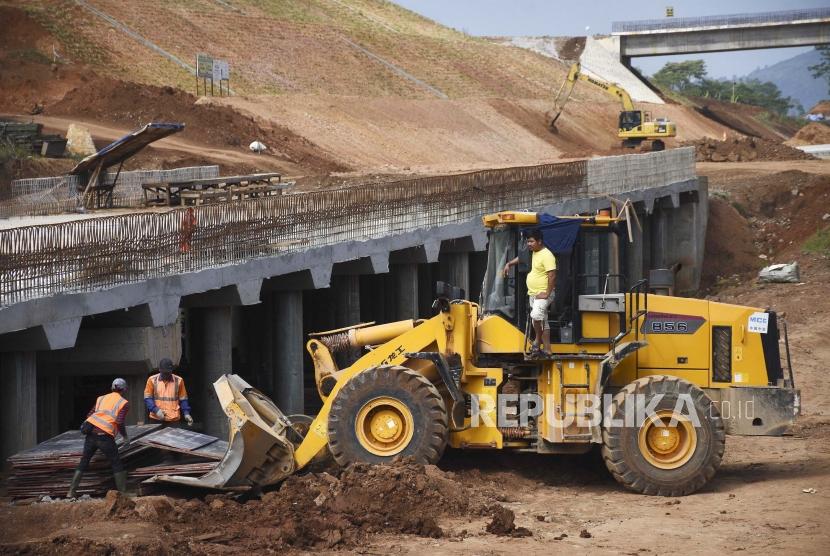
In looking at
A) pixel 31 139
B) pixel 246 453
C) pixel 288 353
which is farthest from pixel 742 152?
pixel 246 453

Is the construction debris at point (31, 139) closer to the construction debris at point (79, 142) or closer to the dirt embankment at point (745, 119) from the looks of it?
the construction debris at point (79, 142)

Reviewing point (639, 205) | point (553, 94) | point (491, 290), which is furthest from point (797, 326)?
point (553, 94)

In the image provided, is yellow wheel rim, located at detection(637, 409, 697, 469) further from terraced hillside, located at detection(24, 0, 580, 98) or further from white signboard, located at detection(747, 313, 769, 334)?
terraced hillside, located at detection(24, 0, 580, 98)

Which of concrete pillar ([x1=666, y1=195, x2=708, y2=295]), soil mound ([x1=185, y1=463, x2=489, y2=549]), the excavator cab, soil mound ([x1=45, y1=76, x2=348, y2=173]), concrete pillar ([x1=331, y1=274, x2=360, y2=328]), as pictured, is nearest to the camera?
soil mound ([x1=185, y1=463, x2=489, y2=549])

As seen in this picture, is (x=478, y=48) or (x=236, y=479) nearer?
(x=236, y=479)

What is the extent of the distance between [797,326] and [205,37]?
44.6 m

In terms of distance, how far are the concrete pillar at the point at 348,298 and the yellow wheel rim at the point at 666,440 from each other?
963 cm

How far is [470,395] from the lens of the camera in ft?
50.9

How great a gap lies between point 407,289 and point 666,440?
1136 cm

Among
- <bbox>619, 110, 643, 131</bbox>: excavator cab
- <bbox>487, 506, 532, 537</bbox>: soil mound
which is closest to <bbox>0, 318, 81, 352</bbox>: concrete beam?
<bbox>487, 506, 532, 537</bbox>: soil mound

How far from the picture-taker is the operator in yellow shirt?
14.9m

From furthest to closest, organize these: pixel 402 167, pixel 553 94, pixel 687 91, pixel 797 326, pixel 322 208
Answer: pixel 687 91 < pixel 553 94 < pixel 402 167 < pixel 797 326 < pixel 322 208

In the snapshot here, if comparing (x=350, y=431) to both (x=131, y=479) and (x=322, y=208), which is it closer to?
(x=131, y=479)

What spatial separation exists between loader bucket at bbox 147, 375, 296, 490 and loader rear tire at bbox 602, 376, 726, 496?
3532mm
